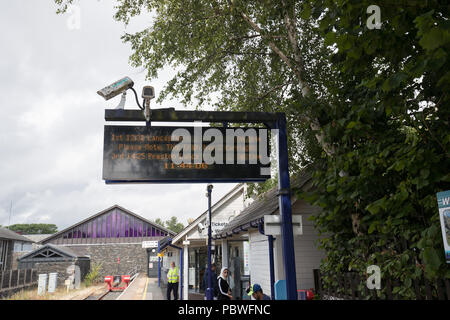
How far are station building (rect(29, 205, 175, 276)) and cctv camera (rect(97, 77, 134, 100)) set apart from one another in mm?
47530

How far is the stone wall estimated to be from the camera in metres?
49.2

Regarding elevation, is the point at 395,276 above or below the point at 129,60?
below

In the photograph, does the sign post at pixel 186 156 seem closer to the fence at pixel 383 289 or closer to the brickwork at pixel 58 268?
the fence at pixel 383 289

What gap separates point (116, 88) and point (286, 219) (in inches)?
139

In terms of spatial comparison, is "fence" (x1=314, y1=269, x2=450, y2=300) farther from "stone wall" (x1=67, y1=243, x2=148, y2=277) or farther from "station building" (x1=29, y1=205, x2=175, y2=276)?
"station building" (x1=29, y1=205, x2=175, y2=276)

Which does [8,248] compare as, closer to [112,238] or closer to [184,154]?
[112,238]

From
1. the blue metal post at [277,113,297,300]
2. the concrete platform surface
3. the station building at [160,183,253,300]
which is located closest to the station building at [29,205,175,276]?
the concrete platform surface

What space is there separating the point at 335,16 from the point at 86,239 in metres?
52.5

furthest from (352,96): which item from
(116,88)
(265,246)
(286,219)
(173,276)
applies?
(173,276)

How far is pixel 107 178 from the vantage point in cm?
530
